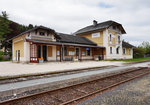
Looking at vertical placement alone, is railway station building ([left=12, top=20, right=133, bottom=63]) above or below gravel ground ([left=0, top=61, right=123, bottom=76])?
above

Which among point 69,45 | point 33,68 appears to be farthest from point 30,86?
point 69,45

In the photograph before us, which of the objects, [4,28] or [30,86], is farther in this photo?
[4,28]

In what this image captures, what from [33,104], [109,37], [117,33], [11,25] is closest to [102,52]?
[109,37]

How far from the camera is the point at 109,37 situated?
79.2ft

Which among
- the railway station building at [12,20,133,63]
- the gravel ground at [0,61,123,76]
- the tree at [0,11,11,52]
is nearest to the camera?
the gravel ground at [0,61,123,76]

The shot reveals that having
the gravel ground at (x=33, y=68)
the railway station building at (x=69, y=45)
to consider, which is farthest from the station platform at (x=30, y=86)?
the railway station building at (x=69, y=45)

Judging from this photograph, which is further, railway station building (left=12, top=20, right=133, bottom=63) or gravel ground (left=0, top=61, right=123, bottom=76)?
railway station building (left=12, top=20, right=133, bottom=63)

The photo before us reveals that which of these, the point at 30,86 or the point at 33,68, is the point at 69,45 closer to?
the point at 33,68

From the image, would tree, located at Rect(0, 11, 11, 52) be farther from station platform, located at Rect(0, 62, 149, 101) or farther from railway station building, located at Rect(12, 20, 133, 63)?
station platform, located at Rect(0, 62, 149, 101)

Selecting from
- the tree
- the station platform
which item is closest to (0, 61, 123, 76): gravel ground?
the station platform

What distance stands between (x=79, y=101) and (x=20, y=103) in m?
1.81

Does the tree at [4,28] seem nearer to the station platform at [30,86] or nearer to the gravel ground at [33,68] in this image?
the gravel ground at [33,68]

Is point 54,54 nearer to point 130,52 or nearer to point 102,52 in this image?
point 102,52

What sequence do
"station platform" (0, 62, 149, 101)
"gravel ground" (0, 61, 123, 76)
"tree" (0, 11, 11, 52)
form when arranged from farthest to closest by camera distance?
"tree" (0, 11, 11, 52)
"gravel ground" (0, 61, 123, 76)
"station platform" (0, 62, 149, 101)
